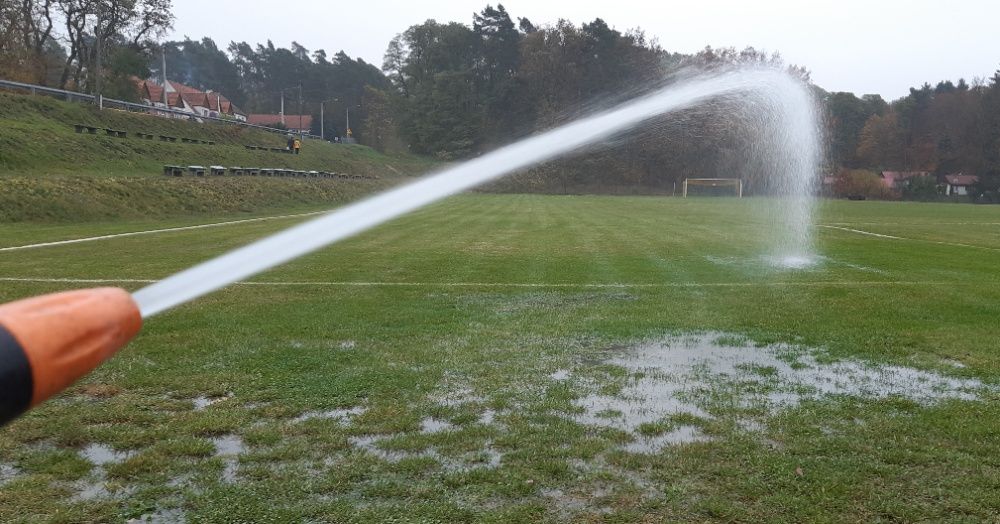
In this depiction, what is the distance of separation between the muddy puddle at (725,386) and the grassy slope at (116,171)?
92.7 ft

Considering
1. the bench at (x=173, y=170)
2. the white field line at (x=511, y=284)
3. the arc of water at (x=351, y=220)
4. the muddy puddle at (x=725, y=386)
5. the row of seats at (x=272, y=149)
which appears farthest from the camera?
the row of seats at (x=272, y=149)

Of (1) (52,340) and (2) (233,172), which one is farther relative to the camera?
(2) (233,172)

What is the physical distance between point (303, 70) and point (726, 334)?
15967 cm

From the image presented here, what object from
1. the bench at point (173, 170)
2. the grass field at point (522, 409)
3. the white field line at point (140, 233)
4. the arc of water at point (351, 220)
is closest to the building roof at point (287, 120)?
the bench at point (173, 170)

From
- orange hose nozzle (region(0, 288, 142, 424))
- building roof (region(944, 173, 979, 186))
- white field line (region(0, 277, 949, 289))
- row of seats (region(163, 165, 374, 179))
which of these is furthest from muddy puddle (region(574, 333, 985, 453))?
building roof (region(944, 173, 979, 186))

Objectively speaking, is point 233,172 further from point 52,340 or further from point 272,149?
point 52,340

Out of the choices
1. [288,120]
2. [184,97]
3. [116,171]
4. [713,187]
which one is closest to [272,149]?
[116,171]

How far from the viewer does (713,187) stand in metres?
85.2

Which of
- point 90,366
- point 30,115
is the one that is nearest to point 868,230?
point 90,366

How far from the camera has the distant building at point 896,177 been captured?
9885cm

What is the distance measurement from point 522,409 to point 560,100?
81.4 meters

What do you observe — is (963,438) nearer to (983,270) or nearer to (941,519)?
(941,519)

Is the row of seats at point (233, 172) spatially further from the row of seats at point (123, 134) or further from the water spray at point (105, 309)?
the water spray at point (105, 309)

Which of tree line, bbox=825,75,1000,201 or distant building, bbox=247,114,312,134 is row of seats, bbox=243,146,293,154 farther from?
tree line, bbox=825,75,1000,201
